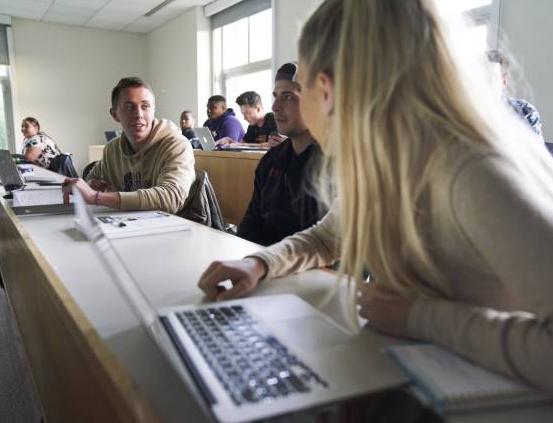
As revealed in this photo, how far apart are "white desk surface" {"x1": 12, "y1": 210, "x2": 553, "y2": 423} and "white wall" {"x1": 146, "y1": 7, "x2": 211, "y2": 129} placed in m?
5.56

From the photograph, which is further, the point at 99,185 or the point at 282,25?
the point at 282,25

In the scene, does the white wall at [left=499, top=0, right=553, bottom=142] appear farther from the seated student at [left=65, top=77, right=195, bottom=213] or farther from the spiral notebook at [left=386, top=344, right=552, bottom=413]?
the spiral notebook at [left=386, top=344, right=552, bottom=413]

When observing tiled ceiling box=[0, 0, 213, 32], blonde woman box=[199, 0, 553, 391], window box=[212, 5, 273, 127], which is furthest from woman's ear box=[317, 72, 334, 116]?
tiled ceiling box=[0, 0, 213, 32]

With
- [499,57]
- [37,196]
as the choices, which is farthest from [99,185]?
[499,57]

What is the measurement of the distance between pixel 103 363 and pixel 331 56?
0.50 meters

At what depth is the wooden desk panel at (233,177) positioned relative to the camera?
2.68 m

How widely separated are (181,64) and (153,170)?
5675mm

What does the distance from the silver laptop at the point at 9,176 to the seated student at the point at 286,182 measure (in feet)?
3.55

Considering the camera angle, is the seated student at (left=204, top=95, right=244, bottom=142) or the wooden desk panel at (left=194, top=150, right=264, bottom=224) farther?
the seated student at (left=204, top=95, right=244, bottom=142)

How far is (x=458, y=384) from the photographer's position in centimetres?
50

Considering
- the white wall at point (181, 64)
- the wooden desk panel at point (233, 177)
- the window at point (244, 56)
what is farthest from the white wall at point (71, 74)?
the wooden desk panel at point (233, 177)

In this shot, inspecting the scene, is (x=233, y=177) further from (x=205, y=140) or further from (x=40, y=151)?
(x=40, y=151)

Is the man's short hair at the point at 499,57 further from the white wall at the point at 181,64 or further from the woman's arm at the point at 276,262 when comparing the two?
the white wall at the point at 181,64

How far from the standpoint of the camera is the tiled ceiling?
255 inches
